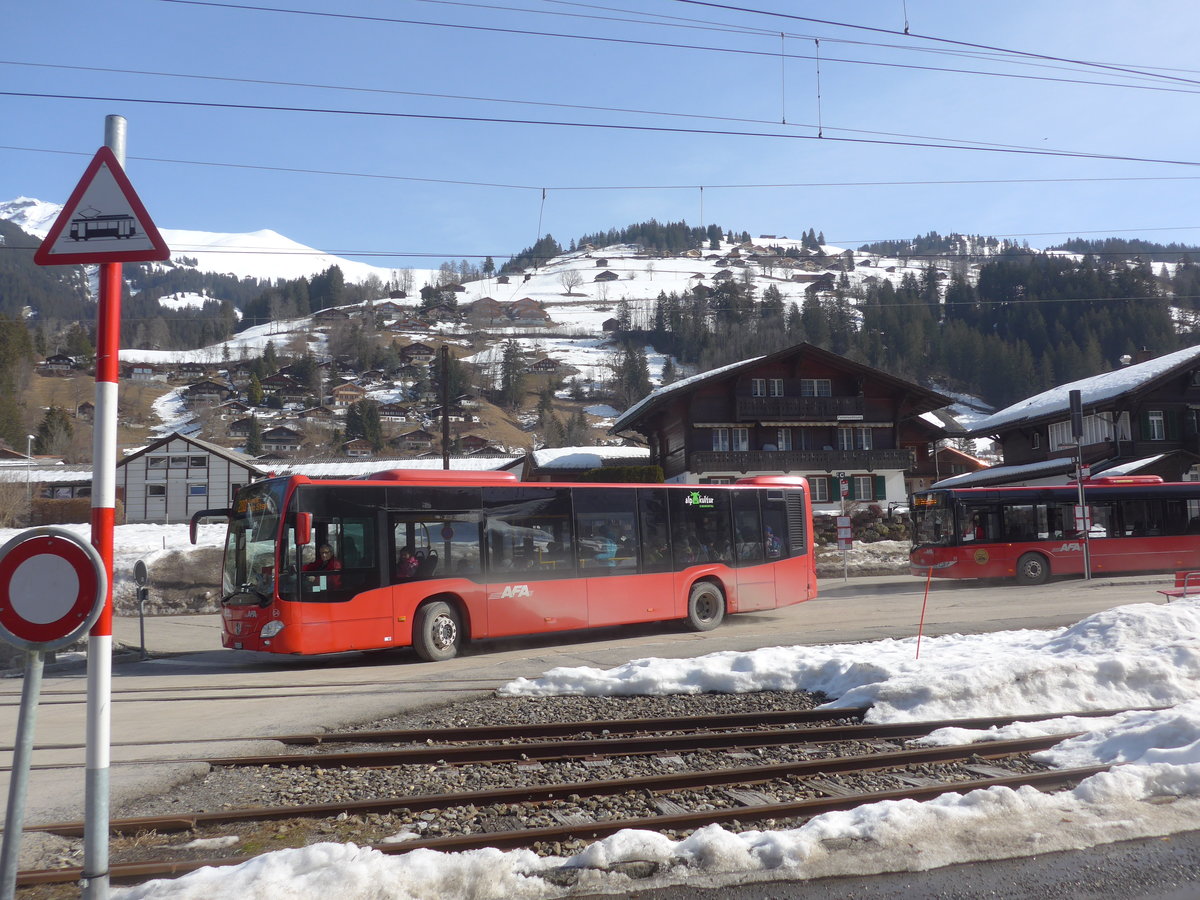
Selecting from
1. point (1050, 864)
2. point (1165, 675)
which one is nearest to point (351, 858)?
point (1050, 864)

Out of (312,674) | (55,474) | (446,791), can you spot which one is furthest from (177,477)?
(446,791)

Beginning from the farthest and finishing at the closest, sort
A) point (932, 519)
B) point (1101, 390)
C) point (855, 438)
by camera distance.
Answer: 1. point (855, 438)
2. point (1101, 390)
3. point (932, 519)

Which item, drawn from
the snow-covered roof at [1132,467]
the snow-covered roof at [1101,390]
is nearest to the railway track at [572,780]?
the snow-covered roof at [1132,467]

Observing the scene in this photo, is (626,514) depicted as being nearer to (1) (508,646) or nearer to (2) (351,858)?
(1) (508,646)

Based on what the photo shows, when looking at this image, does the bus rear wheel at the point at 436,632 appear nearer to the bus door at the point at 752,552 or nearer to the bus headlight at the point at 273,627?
the bus headlight at the point at 273,627

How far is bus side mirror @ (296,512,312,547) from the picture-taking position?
12.6 m

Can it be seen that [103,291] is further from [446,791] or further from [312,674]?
[312,674]

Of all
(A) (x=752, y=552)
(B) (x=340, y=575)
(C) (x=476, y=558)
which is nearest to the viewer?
(B) (x=340, y=575)

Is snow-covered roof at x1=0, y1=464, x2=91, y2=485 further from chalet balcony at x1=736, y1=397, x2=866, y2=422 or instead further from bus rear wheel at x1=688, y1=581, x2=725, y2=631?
bus rear wheel at x1=688, y1=581, x2=725, y2=631

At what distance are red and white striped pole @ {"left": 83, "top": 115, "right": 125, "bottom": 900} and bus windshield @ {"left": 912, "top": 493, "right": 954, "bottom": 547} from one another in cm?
2408

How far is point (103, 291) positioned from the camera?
3.84m

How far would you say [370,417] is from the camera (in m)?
113

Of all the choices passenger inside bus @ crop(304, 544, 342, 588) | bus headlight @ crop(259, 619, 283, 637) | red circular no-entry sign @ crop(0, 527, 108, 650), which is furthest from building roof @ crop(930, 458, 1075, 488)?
red circular no-entry sign @ crop(0, 527, 108, 650)

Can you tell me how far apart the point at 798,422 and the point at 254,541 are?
42.5 m
